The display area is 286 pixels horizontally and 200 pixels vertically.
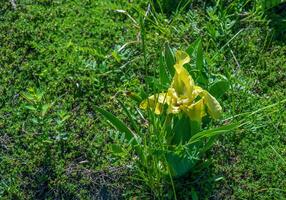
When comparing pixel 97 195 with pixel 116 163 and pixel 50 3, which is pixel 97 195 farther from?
pixel 50 3

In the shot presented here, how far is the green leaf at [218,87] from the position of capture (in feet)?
8.46

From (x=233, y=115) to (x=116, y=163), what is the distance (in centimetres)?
63

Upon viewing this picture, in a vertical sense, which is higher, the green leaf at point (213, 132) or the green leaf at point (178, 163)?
the green leaf at point (213, 132)

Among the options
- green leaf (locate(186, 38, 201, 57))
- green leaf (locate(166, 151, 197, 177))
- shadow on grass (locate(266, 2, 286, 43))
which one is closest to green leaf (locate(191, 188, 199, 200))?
→ green leaf (locate(166, 151, 197, 177))

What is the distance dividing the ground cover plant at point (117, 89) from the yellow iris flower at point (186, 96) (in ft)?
0.61

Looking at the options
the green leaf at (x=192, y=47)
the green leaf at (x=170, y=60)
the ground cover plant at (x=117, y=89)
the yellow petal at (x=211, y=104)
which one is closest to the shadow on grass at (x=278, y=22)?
the ground cover plant at (x=117, y=89)

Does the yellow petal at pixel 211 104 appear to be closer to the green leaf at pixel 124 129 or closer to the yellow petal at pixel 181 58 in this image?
the yellow petal at pixel 181 58

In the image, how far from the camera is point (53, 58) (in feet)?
10.3

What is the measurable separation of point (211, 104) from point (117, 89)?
2.48 feet

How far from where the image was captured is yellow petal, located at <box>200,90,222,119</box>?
242 centimetres

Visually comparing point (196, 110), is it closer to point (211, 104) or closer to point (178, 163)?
point (211, 104)

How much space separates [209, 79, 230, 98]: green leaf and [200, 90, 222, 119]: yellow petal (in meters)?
0.17

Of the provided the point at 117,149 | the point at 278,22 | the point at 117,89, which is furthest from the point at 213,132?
the point at 278,22

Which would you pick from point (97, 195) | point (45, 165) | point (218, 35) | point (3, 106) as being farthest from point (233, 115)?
point (3, 106)
